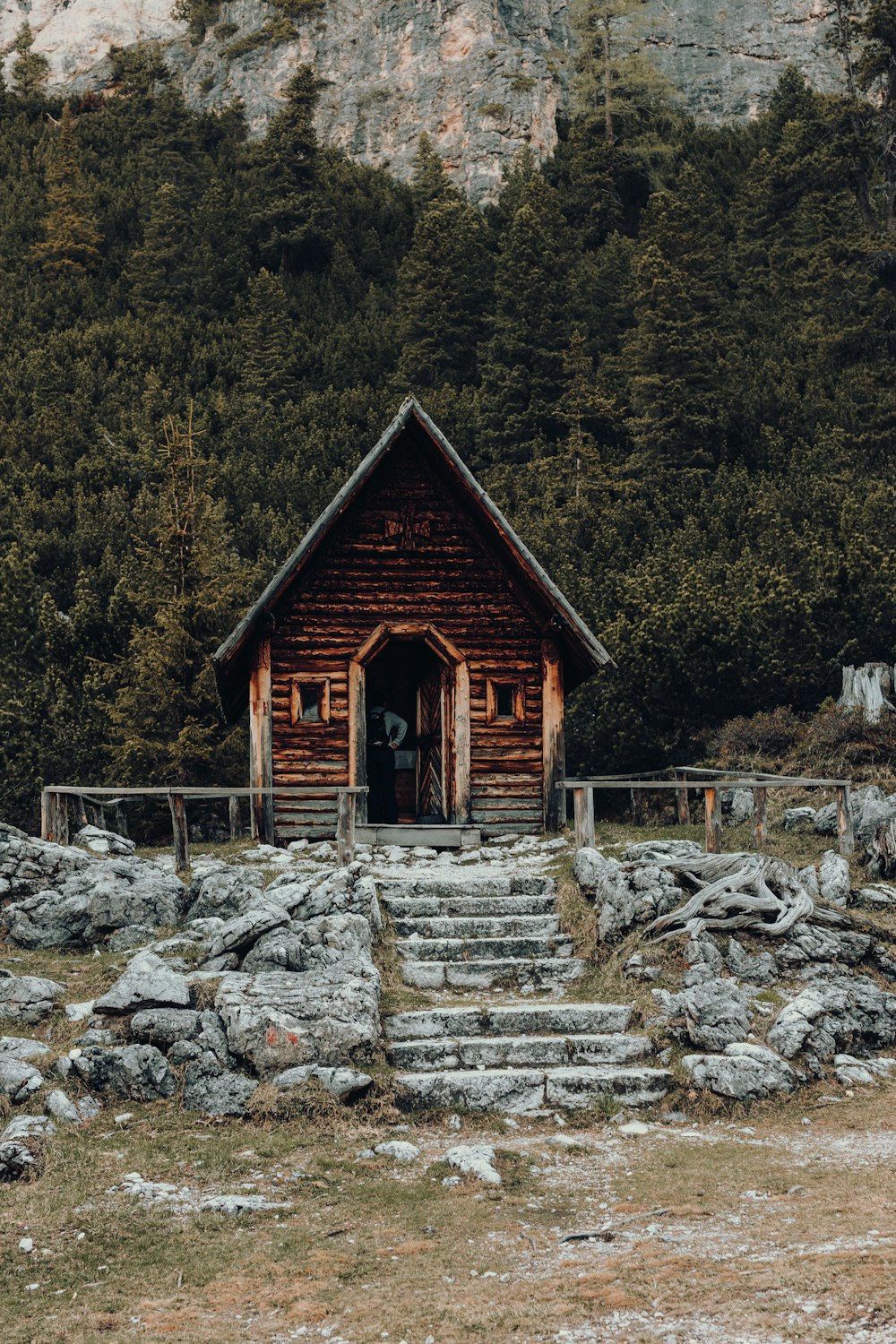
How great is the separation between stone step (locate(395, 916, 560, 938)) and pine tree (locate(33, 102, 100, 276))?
1796 inches

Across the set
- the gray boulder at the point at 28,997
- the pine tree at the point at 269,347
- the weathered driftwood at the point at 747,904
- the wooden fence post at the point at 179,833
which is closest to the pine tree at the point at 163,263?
the pine tree at the point at 269,347

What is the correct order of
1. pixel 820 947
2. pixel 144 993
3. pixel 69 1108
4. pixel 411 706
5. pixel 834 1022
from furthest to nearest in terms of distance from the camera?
pixel 411 706, pixel 820 947, pixel 834 1022, pixel 144 993, pixel 69 1108

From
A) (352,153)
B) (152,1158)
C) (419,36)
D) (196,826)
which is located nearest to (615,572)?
(196,826)

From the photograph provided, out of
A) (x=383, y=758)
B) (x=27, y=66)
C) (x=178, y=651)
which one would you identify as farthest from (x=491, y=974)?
(x=27, y=66)

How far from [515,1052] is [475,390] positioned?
36437mm

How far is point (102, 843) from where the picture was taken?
15.7 m

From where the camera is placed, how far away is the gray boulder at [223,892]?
42.7 feet

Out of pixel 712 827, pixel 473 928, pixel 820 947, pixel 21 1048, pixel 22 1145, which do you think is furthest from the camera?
pixel 712 827

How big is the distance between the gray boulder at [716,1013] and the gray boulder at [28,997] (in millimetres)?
5079

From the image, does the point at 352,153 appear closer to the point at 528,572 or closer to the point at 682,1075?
the point at 528,572

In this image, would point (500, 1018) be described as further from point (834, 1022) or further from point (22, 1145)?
point (22, 1145)

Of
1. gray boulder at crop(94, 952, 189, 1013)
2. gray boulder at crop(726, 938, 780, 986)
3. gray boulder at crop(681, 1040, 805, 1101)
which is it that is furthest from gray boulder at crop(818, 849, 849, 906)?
gray boulder at crop(94, 952, 189, 1013)

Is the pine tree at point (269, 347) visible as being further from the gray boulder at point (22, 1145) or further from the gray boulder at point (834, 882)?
the gray boulder at point (22, 1145)

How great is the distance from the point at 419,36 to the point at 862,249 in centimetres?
5596
